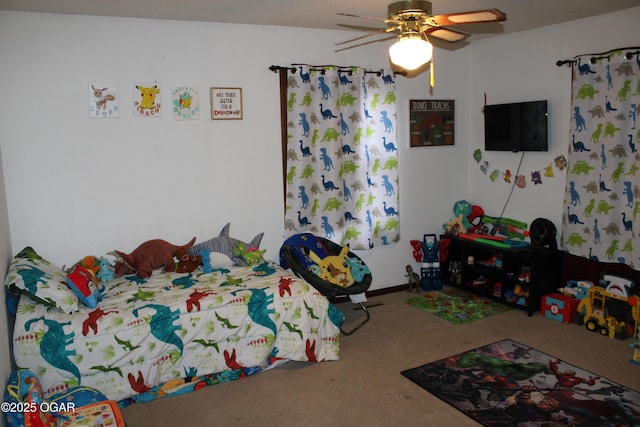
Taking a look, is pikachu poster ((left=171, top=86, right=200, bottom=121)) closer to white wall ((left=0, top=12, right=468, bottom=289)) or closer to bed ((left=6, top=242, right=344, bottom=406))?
white wall ((left=0, top=12, right=468, bottom=289))

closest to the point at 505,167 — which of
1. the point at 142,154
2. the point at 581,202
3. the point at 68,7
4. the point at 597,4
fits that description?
the point at 581,202

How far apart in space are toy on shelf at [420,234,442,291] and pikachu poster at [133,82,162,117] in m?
2.79

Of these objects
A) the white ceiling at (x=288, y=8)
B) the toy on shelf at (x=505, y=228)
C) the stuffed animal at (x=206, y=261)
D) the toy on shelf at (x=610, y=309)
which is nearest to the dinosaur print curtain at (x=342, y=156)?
the white ceiling at (x=288, y=8)

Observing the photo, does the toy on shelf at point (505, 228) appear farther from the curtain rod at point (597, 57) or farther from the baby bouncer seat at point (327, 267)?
the baby bouncer seat at point (327, 267)

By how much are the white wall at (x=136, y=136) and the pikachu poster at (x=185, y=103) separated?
0.16 ft

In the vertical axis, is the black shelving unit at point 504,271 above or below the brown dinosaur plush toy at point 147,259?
below

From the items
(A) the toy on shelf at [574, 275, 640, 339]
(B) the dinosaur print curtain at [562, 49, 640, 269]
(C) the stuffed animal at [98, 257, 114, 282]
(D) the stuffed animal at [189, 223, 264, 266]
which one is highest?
(B) the dinosaur print curtain at [562, 49, 640, 269]

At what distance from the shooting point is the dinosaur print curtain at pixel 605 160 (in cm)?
397

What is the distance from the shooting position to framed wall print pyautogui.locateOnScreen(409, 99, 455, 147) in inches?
201

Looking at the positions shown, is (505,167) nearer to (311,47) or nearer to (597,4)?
(597,4)

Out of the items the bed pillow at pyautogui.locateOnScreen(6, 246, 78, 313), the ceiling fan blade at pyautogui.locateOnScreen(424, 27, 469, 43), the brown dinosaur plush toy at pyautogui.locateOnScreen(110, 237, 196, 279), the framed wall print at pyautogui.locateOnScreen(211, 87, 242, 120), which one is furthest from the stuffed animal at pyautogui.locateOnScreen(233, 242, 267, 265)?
the ceiling fan blade at pyautogui.locateOnScreen(424, 27, 469, 43)

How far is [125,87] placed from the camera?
396cm

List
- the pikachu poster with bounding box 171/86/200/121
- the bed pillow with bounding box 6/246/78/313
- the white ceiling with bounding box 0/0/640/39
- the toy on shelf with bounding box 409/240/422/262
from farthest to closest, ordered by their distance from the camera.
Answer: the toy on shelf with bounding box 409/240/422/262
the pikachu poster with bounding box 171/86/200/121
the white ceiling with bounding box 0/0/640/39
the bed pillow with bounding box 6/246/78/313

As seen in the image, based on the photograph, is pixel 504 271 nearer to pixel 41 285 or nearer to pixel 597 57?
pixel 597 57
